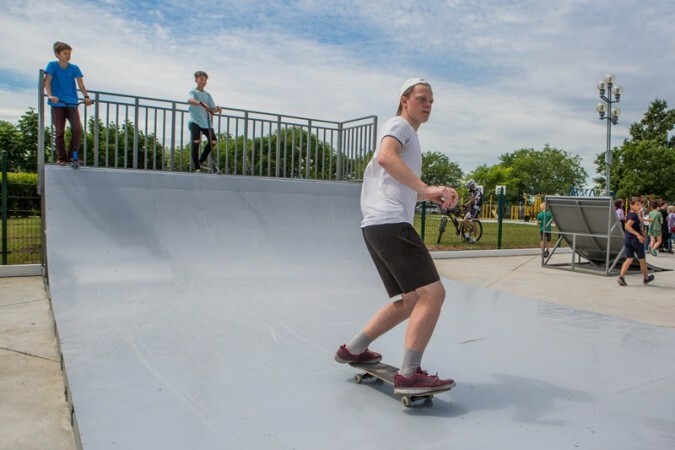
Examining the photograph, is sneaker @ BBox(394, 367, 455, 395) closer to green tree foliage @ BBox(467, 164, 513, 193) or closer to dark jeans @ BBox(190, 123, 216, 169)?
dark jeans @ BBox(190, 123, 216, 169)

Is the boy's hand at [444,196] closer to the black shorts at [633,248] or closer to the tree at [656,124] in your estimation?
the black shorts at [633,248]

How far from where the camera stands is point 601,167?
197 feet

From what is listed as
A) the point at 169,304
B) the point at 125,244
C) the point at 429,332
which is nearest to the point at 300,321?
the point at 169,304

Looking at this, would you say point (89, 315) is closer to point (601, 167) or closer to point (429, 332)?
point (429, 332)

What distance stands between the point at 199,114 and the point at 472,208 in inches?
366

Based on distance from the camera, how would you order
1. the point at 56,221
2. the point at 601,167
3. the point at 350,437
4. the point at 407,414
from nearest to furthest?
1. the point at 350,437
2. the point at 407,414
3. the point at 56,221
4. the point at 601,167

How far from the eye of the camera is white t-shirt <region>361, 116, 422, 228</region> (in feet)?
8.56

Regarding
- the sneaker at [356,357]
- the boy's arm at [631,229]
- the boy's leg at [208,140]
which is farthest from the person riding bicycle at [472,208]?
the sneaker at [356,357]

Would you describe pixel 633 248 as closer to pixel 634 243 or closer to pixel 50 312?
pixel 634 243

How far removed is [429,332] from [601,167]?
66115 mm

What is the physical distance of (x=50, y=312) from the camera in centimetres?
542

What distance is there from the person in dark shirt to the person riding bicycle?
583cm

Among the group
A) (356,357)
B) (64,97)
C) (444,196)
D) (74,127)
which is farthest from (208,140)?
(444,196)

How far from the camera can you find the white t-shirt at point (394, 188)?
103 inches
